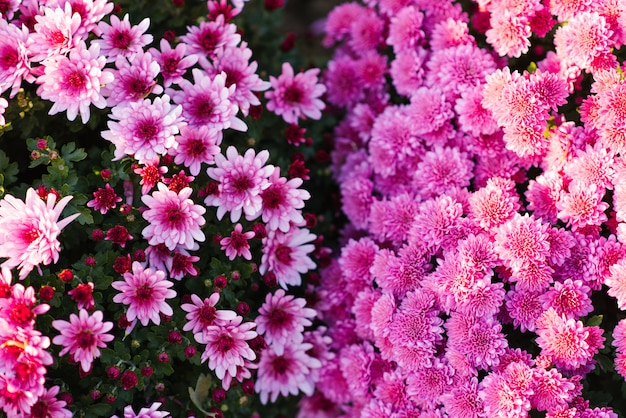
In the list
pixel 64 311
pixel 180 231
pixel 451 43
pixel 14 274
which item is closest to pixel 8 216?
pixel 14 274

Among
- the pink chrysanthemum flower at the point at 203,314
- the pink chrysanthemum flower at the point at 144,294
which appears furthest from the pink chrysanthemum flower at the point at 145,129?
the pink chrysanthemum flower at the point at 203,314

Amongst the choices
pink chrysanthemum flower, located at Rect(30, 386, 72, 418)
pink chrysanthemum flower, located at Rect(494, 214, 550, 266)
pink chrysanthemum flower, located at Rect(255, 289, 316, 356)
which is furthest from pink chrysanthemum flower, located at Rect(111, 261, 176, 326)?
pink chrysanthemum flower, located at Rect(494, 214, 550, 266)

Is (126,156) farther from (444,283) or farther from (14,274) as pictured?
(444,283)

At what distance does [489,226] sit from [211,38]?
114 centimetres

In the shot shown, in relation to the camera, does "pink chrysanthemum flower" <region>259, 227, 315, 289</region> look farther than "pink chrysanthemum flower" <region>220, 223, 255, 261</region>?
Yes

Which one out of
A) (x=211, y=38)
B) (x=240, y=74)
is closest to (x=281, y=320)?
(x=240, y=74)

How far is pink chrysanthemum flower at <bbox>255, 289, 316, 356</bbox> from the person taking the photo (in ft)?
7.16

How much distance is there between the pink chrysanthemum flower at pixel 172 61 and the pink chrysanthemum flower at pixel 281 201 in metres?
0.44

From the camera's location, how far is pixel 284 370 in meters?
2.30

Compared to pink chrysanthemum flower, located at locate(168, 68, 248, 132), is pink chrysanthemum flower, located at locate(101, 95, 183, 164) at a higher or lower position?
lower

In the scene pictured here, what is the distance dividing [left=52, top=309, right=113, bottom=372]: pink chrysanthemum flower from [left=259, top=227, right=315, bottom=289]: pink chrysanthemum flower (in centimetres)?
59

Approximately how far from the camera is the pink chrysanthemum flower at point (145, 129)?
6.23 ft

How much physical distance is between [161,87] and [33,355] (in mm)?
871

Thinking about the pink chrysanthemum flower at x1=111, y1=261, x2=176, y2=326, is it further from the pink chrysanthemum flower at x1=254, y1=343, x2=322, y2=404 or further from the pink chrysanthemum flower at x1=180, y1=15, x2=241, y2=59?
the pink chrysanthemum flower at x1=180, y1=15, x2=241, y2=59
